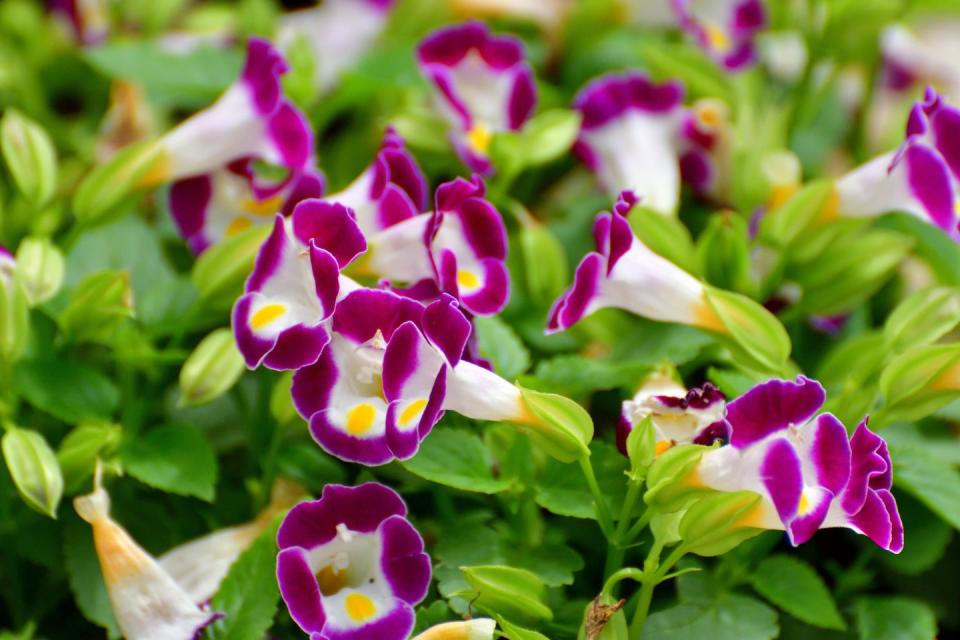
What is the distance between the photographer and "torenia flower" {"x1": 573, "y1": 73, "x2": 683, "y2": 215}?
96 cm

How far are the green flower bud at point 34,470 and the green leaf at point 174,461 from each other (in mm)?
51

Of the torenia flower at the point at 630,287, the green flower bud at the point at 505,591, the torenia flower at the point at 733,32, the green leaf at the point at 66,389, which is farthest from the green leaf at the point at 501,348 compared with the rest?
the torenia flower at the point at 733,32

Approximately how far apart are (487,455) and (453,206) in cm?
15

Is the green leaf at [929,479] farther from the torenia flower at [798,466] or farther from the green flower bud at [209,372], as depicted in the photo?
the green flower bud at [209,372]

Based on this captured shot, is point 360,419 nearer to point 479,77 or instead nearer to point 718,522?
point 718,522

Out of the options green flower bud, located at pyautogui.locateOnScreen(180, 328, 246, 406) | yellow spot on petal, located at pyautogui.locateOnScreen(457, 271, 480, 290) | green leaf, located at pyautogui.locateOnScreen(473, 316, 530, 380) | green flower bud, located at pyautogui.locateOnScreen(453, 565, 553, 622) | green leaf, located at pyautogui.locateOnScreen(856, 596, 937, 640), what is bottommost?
green leaf, located at pyautogui.locateOnScreen(856, 596, 937, 640)

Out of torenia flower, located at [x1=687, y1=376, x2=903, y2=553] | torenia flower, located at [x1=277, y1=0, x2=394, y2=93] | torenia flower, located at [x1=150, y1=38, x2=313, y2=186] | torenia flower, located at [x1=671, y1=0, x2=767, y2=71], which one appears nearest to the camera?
torenia flower, located at [x1=687, y1=376, x2=903, y2=553]

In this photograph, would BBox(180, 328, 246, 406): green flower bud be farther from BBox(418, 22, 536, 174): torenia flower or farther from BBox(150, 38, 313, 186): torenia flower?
BBox(418, 22, 536, 174): torenia flower

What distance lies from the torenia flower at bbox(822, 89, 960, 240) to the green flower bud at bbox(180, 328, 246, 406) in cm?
43

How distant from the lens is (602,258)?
2.41 ft

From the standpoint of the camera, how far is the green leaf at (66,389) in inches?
30.5

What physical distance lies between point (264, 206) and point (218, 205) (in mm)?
44

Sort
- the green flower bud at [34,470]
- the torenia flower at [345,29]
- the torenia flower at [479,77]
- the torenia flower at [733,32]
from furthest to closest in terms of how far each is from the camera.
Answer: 1. the torenia flower at [345,29]
2. the torenia flower at [733,32]
3. the torenia flower at [479,77]
4. the green flower bud at [34,470]

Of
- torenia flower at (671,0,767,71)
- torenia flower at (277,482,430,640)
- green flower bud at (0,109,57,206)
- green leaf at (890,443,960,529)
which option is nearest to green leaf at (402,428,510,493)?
torenia flower at (277,482,430,640)
